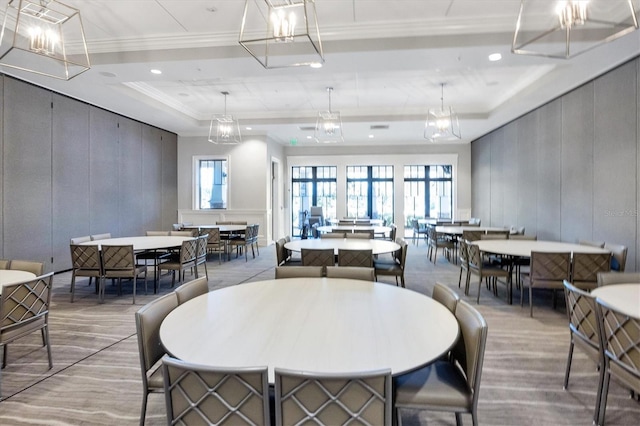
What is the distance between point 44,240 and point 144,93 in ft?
11.4

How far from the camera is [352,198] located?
488 inches

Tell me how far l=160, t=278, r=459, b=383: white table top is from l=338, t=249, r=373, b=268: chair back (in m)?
1.61

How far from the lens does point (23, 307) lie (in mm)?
2438

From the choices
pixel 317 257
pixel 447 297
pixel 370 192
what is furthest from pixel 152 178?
pixel 447 297

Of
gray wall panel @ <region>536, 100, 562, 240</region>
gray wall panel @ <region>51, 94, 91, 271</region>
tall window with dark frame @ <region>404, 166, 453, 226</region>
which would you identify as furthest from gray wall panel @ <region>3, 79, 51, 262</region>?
tall window with dark frame @ <region>404, 166, 453, 226</region>

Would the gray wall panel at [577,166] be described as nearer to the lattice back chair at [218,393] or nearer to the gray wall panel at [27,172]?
the lattice back chair at [218,393]

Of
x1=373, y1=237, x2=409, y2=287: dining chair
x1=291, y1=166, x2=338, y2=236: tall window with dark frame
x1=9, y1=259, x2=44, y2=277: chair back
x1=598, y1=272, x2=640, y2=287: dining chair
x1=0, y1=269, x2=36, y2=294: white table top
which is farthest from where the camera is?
x1=291, y1=166, x2=338, y2=236: tall window with dark frame

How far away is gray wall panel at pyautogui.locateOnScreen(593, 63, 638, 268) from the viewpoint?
14.9 ft

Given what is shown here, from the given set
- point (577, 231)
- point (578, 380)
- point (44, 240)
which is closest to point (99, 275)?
point (44, 240)

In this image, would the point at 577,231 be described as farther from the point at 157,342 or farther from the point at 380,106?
the point at 157,342

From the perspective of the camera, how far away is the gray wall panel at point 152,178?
28.9 ft

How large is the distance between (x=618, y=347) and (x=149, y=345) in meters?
2.55

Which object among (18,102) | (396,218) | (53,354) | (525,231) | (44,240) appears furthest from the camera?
(396,218)

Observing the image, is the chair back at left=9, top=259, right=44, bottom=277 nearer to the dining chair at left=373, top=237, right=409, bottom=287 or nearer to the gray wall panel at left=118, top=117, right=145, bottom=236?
the dining chair at left=373, top=237, right=409, bottom=287
